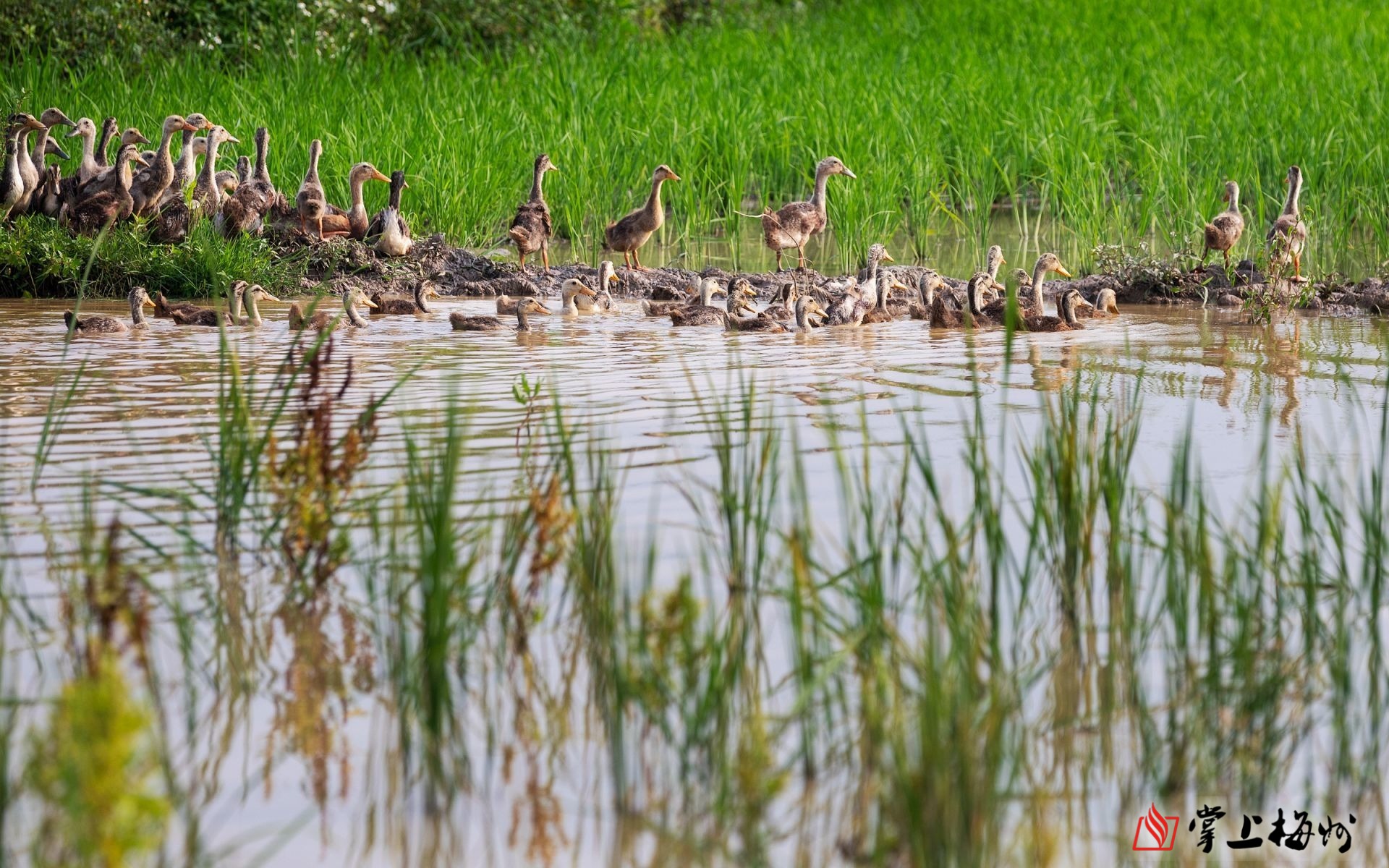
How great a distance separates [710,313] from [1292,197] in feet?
14.1

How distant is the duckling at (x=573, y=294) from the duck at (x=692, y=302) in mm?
370

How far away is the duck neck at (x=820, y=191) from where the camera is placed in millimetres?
12117

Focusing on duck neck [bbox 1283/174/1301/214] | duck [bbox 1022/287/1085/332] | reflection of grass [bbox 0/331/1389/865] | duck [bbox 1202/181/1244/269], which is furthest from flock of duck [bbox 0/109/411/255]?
reflection of grass [bbox 0/331/1389/865]

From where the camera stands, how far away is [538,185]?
1230 centimetres

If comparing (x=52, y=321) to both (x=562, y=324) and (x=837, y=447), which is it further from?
(x=837, y=447)

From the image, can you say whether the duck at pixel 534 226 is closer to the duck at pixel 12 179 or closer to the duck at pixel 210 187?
the duck at pixel 210 187

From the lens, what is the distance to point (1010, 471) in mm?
5871

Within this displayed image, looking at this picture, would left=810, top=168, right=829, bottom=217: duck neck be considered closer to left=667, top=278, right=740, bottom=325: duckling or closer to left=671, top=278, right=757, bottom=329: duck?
left=667, top=278, right=740, bottom=325: duckling

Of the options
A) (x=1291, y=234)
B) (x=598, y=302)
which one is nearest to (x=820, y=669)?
(x=598, y=302)

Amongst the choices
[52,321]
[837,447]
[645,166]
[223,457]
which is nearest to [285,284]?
[52,321]

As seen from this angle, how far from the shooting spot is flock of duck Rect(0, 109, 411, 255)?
10992 mm

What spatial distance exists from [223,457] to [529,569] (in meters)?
0.88

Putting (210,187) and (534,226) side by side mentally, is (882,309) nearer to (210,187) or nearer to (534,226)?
(534,226)

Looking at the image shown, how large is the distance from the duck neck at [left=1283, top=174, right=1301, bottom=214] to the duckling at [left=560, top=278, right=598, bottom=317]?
4713mm
